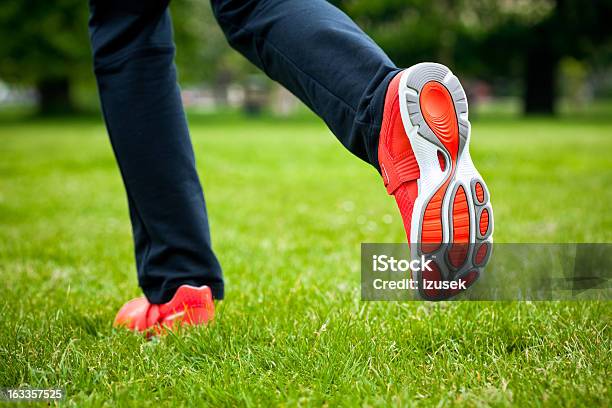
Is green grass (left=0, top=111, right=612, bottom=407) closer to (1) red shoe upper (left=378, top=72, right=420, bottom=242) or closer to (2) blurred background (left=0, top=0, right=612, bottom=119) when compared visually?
(1) red shoe upper (left=378, top=72, right=420, bottom=242)

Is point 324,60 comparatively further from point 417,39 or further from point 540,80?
point 540,80

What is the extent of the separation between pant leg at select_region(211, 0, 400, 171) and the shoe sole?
0.26 feet

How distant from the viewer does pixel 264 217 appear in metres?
4.73

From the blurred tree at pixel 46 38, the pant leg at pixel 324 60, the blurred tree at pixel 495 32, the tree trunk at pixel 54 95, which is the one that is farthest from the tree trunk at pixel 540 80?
the pant leg at pixel 324 60

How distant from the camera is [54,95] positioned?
2786 cm

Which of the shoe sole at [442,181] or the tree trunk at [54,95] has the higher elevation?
the shoe sole at [442,181]

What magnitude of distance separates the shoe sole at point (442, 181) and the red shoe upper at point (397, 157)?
0.05 feet

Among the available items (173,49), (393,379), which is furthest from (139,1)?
(393,379)

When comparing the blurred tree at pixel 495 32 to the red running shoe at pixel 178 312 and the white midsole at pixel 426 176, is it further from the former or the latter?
→ the white midsole at pixel 426 176

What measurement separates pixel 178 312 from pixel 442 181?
890 mm

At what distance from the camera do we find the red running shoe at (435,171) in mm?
1497

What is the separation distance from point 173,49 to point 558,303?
4.63ft

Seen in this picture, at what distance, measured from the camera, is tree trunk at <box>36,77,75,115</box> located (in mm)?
27312

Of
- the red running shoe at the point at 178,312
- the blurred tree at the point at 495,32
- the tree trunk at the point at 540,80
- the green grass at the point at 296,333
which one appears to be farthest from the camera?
the tree trunk at the point at 540,80
